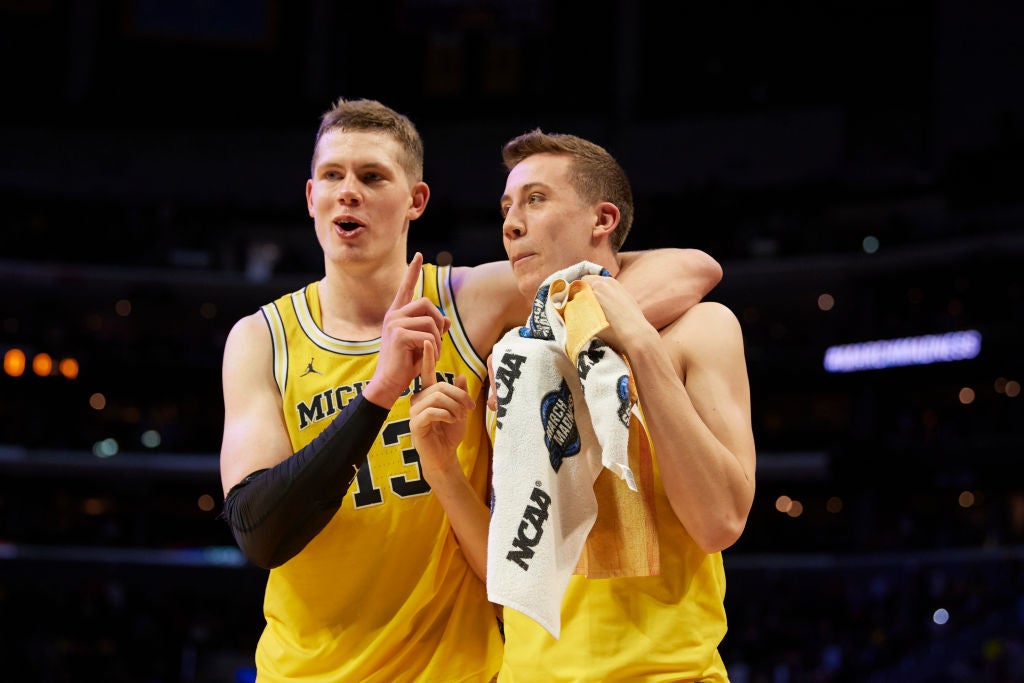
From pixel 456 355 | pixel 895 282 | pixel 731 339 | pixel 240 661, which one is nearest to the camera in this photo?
pixel 731 339

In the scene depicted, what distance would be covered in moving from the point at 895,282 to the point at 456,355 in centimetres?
2732

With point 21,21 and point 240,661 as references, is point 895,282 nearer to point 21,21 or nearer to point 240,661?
point 240,661

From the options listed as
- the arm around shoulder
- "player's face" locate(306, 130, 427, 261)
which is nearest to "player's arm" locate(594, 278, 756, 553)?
the arm around shoulder

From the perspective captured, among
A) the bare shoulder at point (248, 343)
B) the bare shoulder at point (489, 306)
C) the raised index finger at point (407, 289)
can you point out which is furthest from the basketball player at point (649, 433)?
the bare shoulder at point (248, 343)

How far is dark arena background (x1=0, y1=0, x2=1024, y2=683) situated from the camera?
2722 centimetres

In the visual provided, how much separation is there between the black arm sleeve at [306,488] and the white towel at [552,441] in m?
0.63

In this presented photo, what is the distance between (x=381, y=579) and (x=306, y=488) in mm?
706

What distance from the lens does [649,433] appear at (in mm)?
3145

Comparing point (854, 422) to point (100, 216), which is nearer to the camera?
point (854, 422)

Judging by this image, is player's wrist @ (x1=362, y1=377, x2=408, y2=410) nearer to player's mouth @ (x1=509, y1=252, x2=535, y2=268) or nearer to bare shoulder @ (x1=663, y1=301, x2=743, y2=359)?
player's mouth @ (x1=509, y1=252, x2=535, y2=268)

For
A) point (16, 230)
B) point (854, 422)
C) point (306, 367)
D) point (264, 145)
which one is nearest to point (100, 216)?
point (16, 230)

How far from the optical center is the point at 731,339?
3.47 metres

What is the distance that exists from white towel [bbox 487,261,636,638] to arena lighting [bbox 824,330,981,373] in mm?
26192

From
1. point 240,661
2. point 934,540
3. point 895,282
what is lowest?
point 240,661
